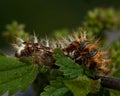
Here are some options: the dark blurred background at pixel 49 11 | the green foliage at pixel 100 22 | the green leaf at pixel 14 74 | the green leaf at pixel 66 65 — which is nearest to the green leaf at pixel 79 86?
the green leaf at pixel 66 65

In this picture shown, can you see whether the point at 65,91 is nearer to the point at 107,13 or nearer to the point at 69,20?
the point at 107,13

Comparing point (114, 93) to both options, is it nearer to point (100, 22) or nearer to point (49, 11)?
point (100, 22)

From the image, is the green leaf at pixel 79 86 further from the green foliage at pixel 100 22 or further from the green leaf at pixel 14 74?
the green foliage at pixel 100 22

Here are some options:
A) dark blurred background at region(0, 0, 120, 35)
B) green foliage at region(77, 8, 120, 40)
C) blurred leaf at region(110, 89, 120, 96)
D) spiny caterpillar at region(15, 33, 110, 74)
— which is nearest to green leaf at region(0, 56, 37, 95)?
spiny caterpillar at region(15, 33, 110, 74)

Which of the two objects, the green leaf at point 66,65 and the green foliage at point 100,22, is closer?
the green leaf at point 66,65

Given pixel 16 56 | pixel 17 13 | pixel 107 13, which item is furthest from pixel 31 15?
pixel 16 56

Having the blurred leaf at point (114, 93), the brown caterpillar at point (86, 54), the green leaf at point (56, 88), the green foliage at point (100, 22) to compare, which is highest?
the green foliage at point (100, 22)

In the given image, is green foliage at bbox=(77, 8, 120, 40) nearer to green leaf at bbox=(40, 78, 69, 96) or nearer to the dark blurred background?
green leaf at bbox=(40, 78, 69, 96)

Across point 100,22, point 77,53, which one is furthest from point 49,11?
point 77,53
